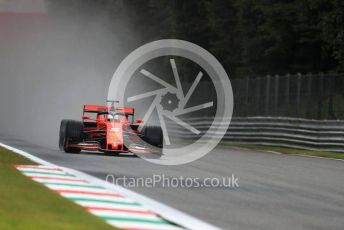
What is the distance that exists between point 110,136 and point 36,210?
8734 mm

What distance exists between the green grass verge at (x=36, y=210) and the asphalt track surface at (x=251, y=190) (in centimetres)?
123

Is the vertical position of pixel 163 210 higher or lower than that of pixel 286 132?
lower

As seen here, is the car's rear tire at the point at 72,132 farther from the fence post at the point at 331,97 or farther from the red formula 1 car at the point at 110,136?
the fence post at the point at 331,97

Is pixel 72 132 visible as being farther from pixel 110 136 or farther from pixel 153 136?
pixel 153 136

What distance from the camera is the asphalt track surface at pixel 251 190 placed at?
8.38m

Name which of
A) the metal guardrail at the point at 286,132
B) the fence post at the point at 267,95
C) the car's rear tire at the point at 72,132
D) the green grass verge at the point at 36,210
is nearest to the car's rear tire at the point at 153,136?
the car's rear tire at the point at 72,132

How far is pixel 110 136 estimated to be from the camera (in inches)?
643

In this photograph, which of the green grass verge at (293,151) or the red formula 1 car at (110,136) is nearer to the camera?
the red formula 1 car at (110,136)

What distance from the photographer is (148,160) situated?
51.8 ft

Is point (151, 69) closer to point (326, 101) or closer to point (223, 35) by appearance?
point (223, 35)

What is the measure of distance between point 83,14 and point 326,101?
5332 cm

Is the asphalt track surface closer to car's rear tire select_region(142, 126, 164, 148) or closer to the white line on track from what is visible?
the white line on track

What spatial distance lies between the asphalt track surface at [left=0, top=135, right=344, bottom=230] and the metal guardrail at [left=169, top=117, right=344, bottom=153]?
3.59 meters

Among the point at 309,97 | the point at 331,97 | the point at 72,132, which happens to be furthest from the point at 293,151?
the point at 72,132
